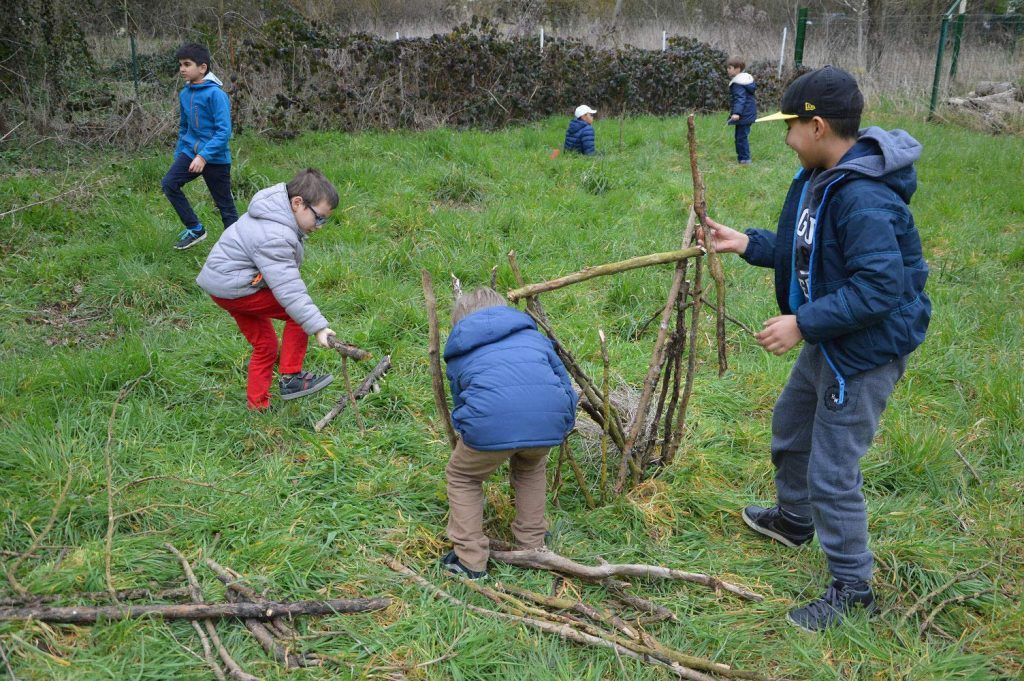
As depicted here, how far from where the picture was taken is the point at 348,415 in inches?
153

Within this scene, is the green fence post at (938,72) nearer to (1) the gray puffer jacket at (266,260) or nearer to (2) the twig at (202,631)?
(1) the gray puffer jacket at (266,260)

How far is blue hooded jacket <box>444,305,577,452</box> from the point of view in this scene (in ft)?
8.17

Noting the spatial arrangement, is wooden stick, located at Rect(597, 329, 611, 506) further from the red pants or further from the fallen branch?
the red pants

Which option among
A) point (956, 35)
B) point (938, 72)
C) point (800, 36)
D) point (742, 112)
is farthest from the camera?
point (800, 36)

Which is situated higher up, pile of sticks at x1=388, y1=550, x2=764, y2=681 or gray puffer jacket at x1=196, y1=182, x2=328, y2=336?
gray puffer jacket at x1=196, y1=182, x2=328, y2=336

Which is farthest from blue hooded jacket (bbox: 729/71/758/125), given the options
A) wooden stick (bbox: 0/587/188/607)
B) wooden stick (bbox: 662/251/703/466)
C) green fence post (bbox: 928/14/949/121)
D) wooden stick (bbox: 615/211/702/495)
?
wooden stick (bbox: 0/587/188/607)

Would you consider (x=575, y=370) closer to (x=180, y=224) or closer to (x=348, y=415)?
(x=348, y=415)

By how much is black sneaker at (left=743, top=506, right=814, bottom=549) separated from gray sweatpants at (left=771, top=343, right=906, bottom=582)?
1.10 feet

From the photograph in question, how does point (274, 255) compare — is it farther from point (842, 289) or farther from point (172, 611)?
point (842, 289)

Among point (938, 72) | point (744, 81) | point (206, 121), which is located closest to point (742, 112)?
point (744, 81)

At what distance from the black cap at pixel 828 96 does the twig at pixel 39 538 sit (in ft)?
9.87

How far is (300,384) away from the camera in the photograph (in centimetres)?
397

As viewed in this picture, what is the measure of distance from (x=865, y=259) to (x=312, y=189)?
94.5 inches

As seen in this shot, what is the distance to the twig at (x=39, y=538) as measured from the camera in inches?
100.0
